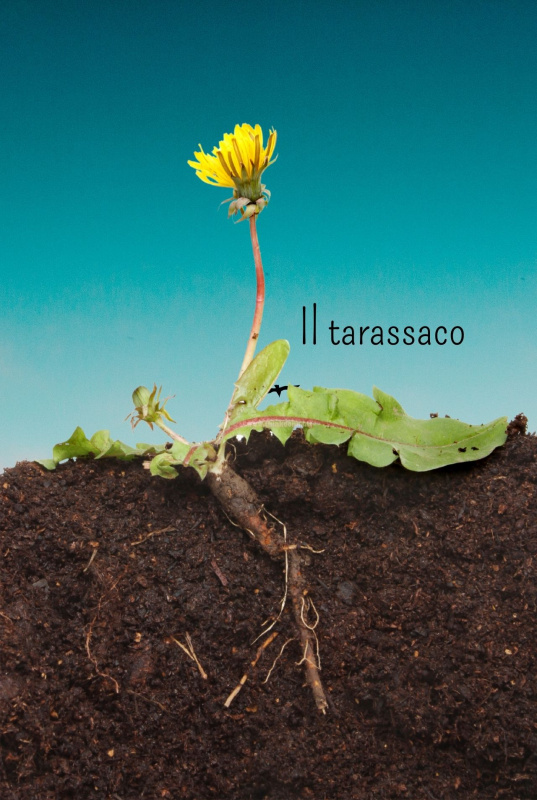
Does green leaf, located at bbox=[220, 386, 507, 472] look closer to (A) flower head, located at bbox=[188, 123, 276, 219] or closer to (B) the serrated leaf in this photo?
(B) the serrated leaf

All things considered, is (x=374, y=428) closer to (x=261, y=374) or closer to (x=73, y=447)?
(x=261, y=374)

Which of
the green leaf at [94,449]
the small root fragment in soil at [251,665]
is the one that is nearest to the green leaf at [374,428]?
the green leaf at [94,449]

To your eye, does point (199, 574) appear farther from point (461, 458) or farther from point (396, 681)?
point (461, 458)

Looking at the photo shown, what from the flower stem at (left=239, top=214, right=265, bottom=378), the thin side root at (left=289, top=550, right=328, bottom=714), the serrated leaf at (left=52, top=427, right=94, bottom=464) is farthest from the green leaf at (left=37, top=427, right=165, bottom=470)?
the thin side root at (left=289, top=550, right=328, bottom=714)

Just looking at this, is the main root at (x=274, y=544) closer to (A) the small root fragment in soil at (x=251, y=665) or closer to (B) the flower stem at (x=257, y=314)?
(A) the small root fragment in soil at (x=251, y=665)

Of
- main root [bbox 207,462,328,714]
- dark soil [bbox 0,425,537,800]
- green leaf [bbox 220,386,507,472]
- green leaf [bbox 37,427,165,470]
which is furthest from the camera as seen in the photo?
green leaf [bbox 37,427,165,470]

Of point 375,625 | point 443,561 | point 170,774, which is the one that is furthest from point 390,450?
point 170,774
